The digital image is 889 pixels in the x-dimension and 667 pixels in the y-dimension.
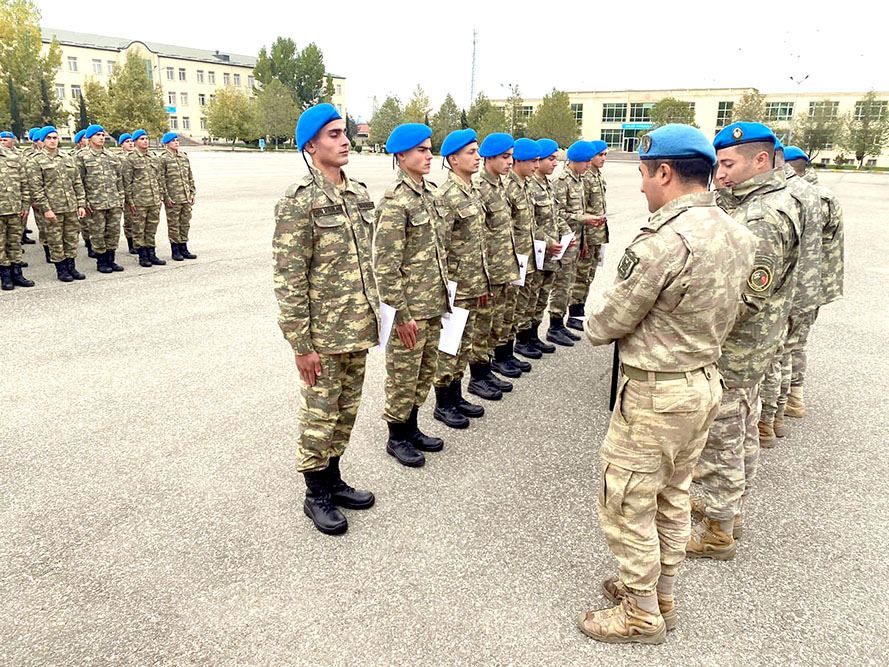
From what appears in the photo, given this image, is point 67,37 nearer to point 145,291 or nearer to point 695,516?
point 145,291

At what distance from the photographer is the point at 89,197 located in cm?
912

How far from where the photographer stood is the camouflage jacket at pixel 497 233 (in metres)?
4.72

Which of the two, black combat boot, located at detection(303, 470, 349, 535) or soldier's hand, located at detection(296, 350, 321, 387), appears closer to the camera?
soldier's hand, located at detection(296, 350, 321, 387)

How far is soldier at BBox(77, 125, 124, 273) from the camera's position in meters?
8.98

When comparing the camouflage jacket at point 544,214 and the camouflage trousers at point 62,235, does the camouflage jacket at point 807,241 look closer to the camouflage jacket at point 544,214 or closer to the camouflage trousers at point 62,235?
the camouflage jacket at point 544,214

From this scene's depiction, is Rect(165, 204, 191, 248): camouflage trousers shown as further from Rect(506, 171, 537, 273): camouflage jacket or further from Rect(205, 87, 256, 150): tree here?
Rect(205, 87, 256, 150): tree

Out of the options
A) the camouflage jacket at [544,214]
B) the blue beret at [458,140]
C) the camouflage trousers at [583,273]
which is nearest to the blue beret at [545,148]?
the camouflage jacket at [544,214]

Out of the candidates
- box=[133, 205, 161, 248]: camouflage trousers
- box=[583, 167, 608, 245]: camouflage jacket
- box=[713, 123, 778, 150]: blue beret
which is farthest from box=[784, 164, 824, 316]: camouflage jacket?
box=[133, 205, 161, 248]: camouflage trousers

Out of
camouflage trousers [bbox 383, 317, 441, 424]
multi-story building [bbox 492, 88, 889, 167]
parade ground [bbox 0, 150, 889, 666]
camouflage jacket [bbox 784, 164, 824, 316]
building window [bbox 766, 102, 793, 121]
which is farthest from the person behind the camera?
building window [bbox 766, 102, 793, 121]

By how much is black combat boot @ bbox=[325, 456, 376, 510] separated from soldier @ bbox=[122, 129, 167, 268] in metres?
7.74

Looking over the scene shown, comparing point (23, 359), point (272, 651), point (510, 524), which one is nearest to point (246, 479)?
point (272, 651)

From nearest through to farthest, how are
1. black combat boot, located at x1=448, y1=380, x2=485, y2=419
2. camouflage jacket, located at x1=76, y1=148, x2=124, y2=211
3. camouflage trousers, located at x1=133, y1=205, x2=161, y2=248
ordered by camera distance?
black combat boot, located at x1=448, y1=380, x2=485, y2=419, camouflage jacket, located at x1=76, y1=148, x2=124, y2=211, camouflage trousers, located at x1=133, y1=205, x2=161, y2=248

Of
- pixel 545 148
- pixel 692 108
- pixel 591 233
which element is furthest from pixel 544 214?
pixel 692 108

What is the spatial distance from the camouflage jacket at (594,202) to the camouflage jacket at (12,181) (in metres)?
7.73
